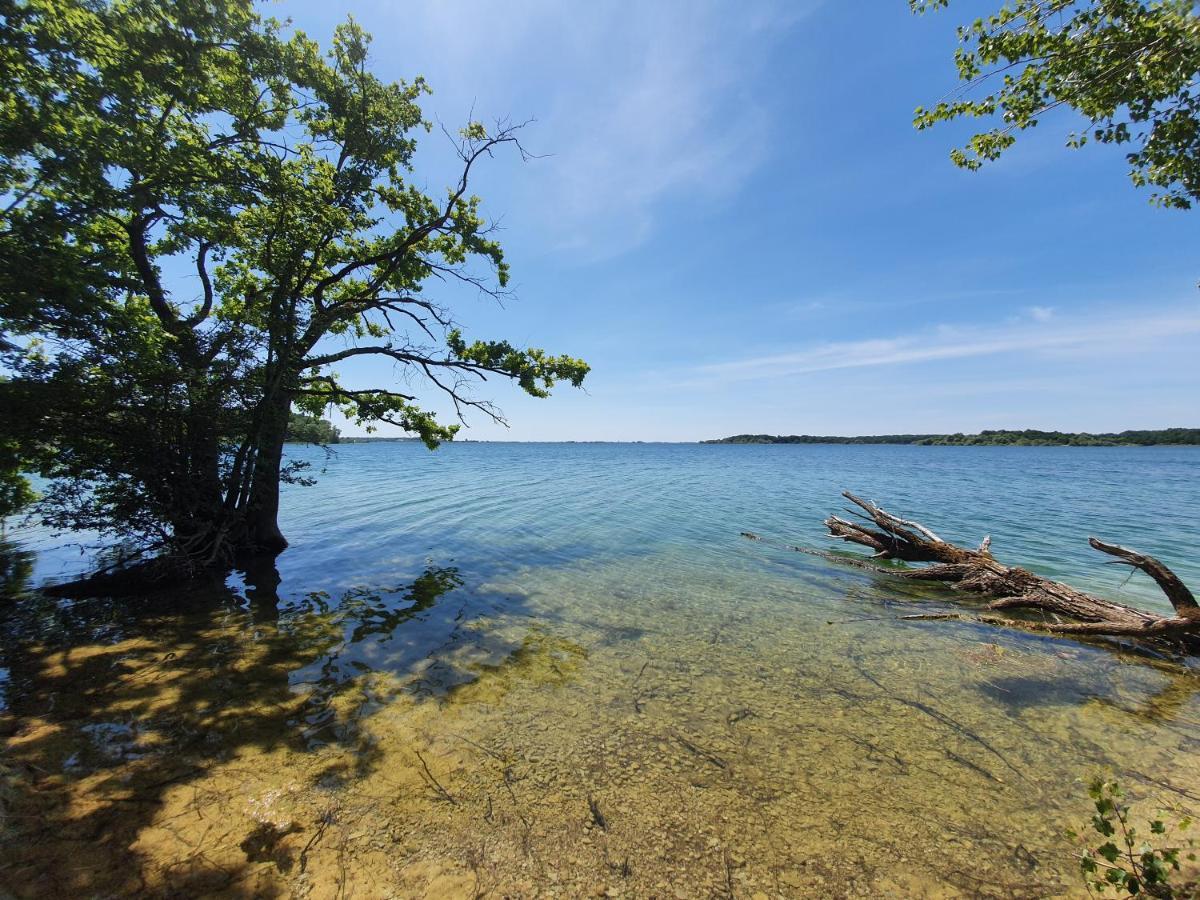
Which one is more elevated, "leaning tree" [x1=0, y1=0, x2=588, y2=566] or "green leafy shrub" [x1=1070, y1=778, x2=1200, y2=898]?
"leaning tree" [x1=0, y1=0, x2=588, y2=566]

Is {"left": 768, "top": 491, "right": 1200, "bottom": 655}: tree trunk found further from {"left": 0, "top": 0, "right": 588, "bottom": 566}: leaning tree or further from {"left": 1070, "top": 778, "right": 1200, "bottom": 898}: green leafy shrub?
{"left": 0, "top": 0, "right": 588, "bottom": 566}: leaning tree

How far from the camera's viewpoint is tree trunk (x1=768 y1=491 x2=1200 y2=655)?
8.62 m

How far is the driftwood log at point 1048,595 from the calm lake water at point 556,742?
2.73 ft

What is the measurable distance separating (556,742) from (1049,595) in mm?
11724

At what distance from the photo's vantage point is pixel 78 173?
8.00 meters

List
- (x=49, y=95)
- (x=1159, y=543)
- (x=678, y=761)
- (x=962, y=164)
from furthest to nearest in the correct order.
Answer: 1. (x=1159, y=543)
2. (x=962, y=164)
3. (x=49, y=95)
4. (x=678, y=761)

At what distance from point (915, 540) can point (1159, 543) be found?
12.5m

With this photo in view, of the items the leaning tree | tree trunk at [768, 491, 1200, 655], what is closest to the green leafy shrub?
tree trunk at [768, 491, 1200, 655]

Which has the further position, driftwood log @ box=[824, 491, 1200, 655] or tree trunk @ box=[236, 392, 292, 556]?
tree trunk @ box=[236, 392, 292, 556]

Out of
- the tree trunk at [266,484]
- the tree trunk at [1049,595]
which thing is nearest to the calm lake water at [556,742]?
the tree trunk at [1049,595]

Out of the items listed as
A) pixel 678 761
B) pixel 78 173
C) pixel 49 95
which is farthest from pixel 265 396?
pixel 678 761

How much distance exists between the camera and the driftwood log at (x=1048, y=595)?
862 cm

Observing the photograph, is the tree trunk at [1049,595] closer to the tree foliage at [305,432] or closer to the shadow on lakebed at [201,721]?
the shadow on lakebed at [201,721]

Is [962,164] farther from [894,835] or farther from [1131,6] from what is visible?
[894,835]
